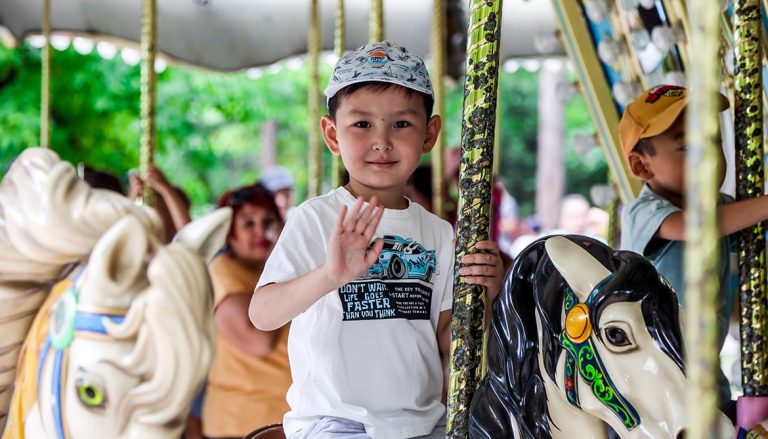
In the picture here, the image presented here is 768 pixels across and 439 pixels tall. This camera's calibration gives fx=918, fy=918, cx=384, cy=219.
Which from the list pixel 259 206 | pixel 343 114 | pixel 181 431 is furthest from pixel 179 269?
pixel 259 206

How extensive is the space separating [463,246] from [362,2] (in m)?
4.23

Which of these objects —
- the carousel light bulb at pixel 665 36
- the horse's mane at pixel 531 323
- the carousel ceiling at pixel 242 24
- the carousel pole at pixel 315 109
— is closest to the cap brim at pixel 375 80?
the horse's mane at pixel 531 323

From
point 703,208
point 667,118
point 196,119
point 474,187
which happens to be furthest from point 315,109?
point 196,119

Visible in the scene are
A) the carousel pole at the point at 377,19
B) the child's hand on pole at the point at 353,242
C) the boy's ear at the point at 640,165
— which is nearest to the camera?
the child's hand on pole at the point at 353,242

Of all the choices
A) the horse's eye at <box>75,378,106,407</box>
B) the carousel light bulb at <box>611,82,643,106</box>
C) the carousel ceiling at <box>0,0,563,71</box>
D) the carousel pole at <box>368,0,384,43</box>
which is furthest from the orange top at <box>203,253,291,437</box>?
the carousel ceiling at <box>0,0,563,71</box>

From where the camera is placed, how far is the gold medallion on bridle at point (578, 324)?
119cm

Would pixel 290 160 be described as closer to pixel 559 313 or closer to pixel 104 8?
pixel 104 8

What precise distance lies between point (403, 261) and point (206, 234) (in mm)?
567

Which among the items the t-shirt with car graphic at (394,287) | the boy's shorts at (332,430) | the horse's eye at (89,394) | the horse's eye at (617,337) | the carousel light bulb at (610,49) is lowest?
the boy's shorts at (332,430)

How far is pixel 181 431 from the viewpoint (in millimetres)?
1114

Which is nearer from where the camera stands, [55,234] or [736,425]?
[55,234]

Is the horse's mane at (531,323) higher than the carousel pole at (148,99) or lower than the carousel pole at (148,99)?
lower

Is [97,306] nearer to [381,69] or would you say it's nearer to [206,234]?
[206,234]

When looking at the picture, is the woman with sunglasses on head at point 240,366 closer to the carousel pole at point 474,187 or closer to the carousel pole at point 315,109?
the carousel pole at point 315,109
